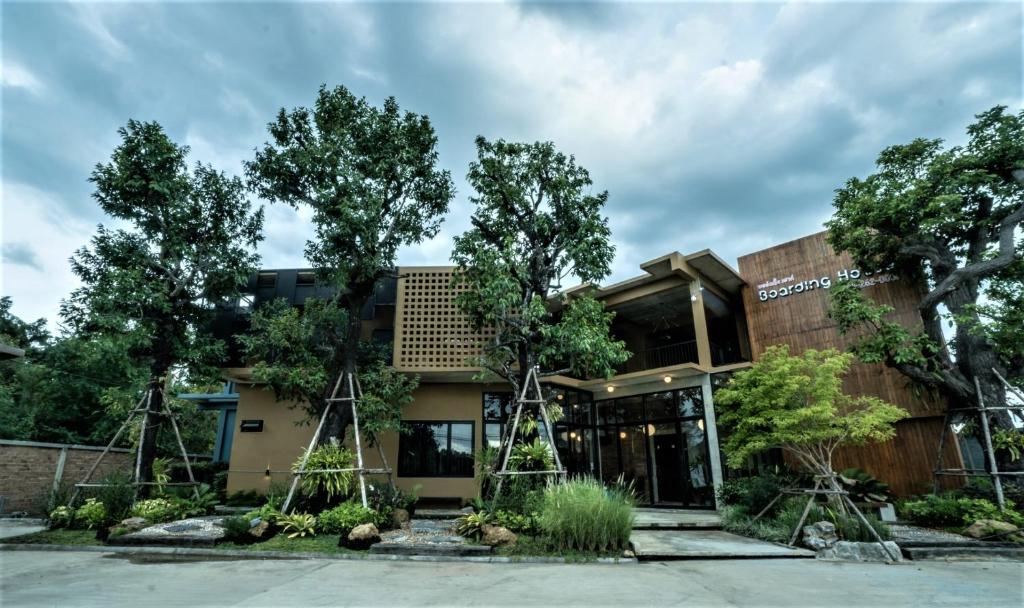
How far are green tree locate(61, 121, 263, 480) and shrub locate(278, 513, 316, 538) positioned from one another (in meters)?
4.26

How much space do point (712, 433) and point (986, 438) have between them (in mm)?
4984

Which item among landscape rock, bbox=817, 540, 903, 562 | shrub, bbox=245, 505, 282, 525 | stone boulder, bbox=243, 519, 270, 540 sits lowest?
landscape rock, bbox=817, 540, 903, 562

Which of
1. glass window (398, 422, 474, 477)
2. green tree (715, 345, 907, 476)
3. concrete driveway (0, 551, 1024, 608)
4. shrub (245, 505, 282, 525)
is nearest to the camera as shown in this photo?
concrete driveway (0, 551, 1024, 608)

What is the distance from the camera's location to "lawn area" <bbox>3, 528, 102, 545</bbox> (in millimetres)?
7066

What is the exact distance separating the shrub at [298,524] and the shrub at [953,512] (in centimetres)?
1123

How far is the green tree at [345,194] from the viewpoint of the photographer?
10094mm

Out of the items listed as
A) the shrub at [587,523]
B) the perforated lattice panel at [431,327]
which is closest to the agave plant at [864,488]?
the shrub at [587,523]

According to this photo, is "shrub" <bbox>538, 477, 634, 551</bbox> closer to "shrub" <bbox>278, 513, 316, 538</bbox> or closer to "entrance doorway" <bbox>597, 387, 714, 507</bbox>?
"shrub" <bbox>278, 513, 316, 538</bbox>

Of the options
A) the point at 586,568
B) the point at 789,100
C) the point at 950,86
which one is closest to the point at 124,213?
the point at 586,568

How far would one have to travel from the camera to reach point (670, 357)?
48.3ft

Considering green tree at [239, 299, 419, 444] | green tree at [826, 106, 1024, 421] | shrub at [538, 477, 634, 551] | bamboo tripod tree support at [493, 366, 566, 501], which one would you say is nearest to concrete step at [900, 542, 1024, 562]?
green tree at [826, 106, 1024, 421]

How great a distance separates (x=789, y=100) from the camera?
33.7 ft

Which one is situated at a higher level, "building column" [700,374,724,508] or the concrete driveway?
"building column" [700,374,724,508]

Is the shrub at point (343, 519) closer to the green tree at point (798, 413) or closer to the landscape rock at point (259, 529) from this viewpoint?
the landscape rock at point (259, 529)
